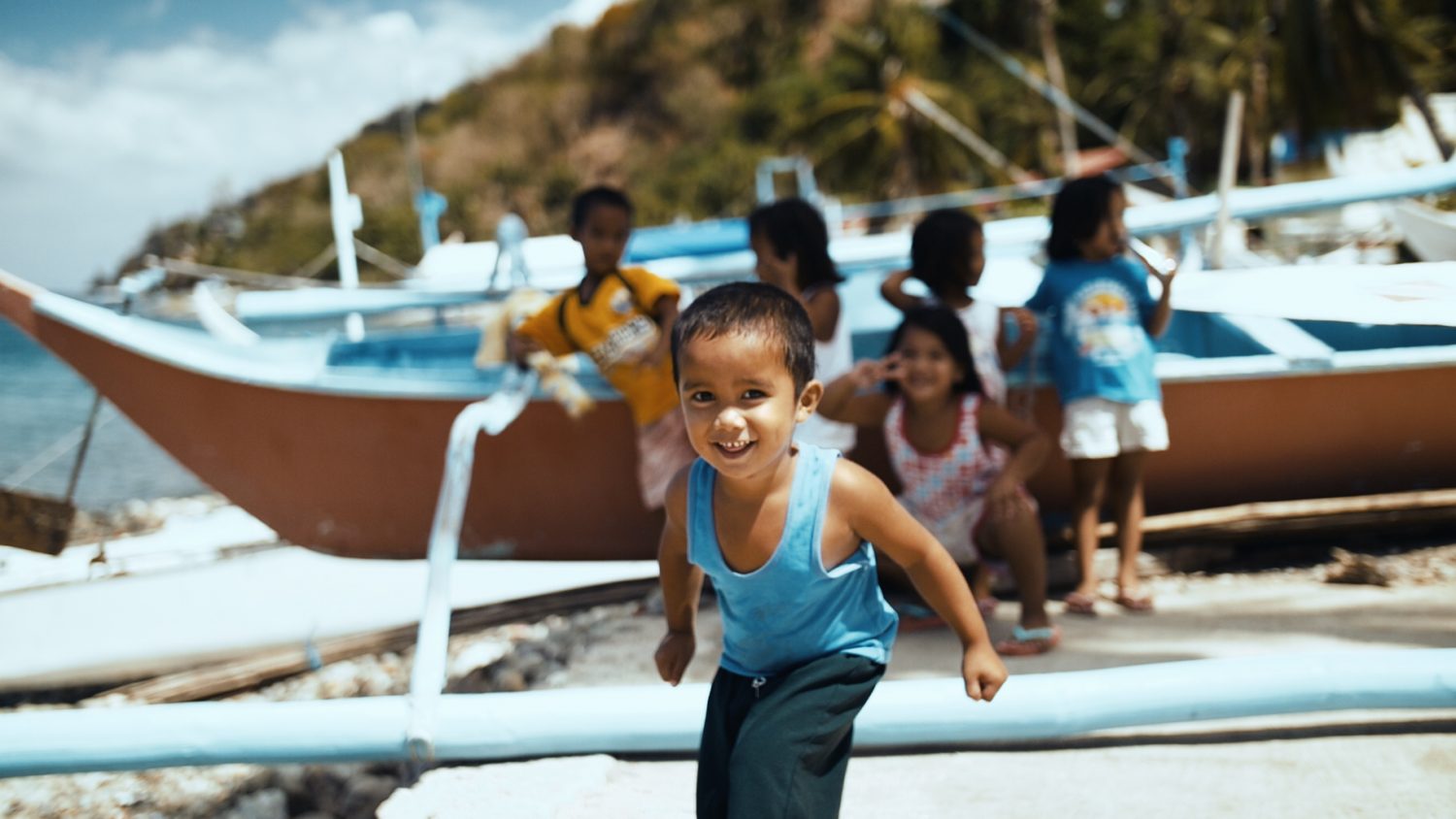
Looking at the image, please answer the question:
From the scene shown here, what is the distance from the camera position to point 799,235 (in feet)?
10.3

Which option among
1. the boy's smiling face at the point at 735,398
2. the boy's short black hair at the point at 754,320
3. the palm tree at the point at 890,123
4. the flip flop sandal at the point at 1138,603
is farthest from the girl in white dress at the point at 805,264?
the palm tree at the point at 890,123

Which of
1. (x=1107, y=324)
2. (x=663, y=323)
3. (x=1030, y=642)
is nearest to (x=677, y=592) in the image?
(x=1030, y=642)

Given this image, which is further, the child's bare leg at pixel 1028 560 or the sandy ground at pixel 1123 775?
the child's bare leg at pixel 1028 560

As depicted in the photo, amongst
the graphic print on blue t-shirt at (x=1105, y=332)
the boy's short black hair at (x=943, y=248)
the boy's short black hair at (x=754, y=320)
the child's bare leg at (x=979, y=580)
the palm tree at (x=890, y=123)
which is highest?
the palm tree at (x=890, y=123)

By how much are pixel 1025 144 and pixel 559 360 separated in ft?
97.5

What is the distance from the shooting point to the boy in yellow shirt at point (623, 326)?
3.33 meters

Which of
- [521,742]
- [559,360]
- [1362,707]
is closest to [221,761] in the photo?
[521,742]

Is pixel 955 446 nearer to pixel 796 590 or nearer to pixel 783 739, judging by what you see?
pixel 796 590

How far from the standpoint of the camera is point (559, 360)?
140 inches

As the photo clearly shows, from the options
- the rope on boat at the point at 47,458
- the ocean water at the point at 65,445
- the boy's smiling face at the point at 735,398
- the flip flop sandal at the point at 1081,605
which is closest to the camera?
the boy's smiling face at the point at 735,398

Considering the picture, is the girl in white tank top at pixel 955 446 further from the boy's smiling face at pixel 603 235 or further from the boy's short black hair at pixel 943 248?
the boy's smiling face at pixel 603 235

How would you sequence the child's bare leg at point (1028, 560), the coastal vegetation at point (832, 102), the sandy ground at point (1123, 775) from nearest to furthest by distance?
the sandy ground at point (1123, 775) → the child's bare leg at point (1028, 560) → the coastal vegetation at point (832, 102)

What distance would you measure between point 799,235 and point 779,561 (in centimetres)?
164

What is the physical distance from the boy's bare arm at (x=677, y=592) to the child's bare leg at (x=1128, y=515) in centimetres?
182
